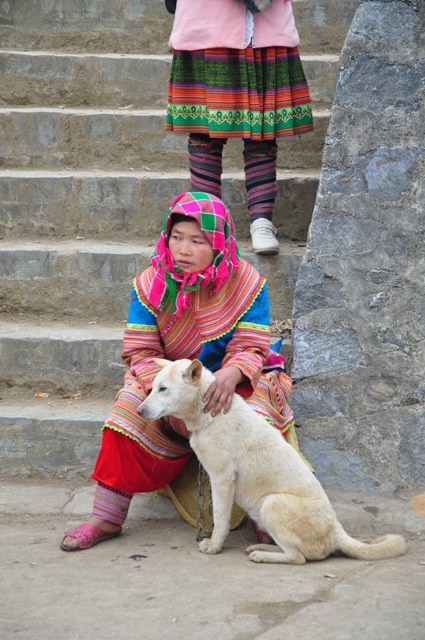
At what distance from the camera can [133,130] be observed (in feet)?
19.0

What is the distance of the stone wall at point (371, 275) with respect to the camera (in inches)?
166

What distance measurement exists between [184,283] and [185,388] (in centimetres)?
44

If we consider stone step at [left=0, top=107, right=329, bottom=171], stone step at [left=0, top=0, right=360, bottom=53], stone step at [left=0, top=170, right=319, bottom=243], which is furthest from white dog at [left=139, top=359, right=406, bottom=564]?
stone step at [left=0, top=0, right=360, bottom=53]

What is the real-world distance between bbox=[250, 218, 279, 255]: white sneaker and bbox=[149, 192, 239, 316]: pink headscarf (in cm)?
101

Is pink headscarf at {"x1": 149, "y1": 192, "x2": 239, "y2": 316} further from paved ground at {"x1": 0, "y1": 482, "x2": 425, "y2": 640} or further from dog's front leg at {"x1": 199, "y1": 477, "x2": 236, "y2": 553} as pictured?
paved ground at {"x1": 0, "y1": 482, "x2": 425, "y2": 640}

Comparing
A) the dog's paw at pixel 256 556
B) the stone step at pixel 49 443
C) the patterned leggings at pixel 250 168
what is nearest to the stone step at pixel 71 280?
the patterned leggings at pixel 250 168

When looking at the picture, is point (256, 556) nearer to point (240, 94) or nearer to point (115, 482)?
point (115, 482)

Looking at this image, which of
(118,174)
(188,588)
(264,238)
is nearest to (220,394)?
(188,588)

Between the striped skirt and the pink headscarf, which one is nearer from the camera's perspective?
the pink headscarf

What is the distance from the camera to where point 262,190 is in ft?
16.0

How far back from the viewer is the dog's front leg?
11.6 feet

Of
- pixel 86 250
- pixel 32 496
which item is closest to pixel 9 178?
pixel 86 250

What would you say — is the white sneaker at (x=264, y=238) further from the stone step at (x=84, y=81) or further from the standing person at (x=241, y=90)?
the stone step at (x=84, y=81)

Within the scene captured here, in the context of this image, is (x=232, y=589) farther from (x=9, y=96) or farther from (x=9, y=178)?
(x=9, y=96)
